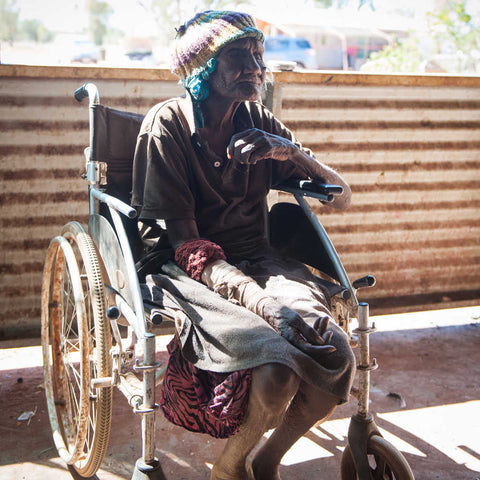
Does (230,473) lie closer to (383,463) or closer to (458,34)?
(383,463)

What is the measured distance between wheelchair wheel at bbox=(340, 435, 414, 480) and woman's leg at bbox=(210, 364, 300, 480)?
0.42 m

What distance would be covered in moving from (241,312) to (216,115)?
91cm

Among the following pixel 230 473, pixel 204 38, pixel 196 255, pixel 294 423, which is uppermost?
pixel 204 38

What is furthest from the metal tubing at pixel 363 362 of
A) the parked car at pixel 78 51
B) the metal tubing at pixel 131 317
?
the parked car at pixel 78 51

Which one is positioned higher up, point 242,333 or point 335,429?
point 242,333

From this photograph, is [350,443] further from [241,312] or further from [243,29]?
[243,29]

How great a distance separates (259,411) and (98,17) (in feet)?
167

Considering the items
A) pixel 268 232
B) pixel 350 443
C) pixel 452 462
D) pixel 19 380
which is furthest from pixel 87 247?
pixel 452 462

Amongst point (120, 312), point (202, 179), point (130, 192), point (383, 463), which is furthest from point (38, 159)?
point (383, 463)

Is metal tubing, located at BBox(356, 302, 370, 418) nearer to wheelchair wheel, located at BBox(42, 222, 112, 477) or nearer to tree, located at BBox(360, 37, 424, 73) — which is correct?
wheelchair wheel, located at BBox(42, 222, 112, 477)

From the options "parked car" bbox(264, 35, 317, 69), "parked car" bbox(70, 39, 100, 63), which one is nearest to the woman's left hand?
"parked car" bbox(264, 35, 317, 69)

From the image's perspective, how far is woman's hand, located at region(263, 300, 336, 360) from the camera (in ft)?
6.22

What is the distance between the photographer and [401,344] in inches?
161

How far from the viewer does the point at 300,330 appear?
6.29 ft
